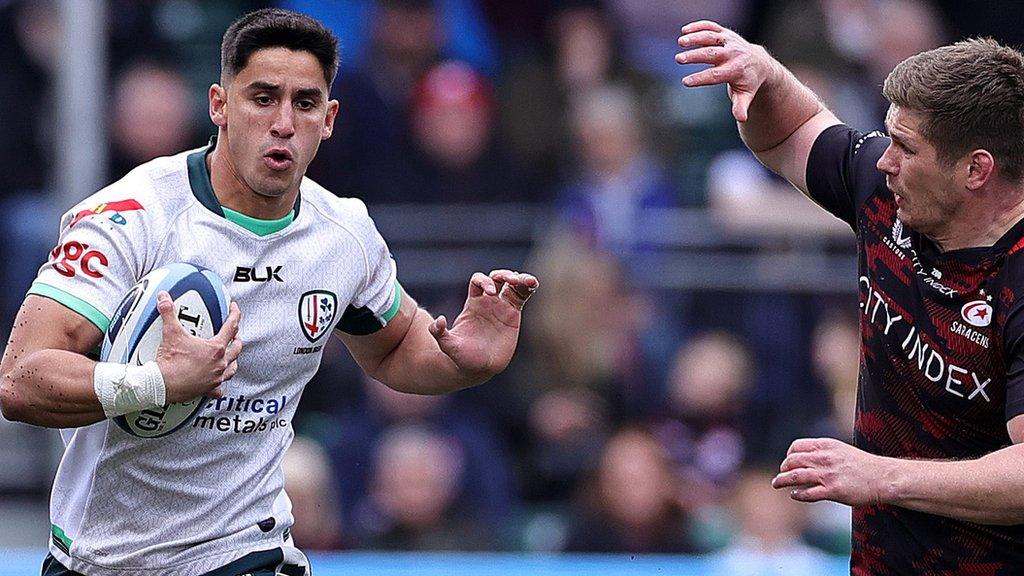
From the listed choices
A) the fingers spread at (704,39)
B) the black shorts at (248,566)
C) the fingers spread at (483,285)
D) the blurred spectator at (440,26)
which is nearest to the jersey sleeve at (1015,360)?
the fingers spread at (704,39)

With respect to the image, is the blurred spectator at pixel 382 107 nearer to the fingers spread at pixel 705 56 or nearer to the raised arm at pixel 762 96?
the raised arm at pixel 762 96

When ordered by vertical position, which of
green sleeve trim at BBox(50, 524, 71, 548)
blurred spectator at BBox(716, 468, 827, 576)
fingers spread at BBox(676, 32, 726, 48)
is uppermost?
fingers spread at BBox(676, 32, 726, 48)

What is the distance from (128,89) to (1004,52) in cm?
640

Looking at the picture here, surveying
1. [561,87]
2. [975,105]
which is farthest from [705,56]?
[561,87]

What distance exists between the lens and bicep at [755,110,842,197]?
16.9 feet

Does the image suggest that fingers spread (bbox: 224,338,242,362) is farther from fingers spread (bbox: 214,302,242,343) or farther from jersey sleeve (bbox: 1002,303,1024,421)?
jersey sleeve (bbox: 1002,303,1024,421)

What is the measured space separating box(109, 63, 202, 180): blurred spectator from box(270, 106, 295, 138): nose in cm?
528

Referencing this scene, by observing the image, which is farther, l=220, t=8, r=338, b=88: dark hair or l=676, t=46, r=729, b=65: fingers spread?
l=676, t=46, r=729, b=65: fingers spread

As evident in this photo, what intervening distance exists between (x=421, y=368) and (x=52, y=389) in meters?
1.33

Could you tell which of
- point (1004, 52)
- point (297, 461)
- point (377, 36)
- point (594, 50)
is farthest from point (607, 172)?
point (1004, 52)

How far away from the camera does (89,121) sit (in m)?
8.58

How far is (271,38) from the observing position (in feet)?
15.2

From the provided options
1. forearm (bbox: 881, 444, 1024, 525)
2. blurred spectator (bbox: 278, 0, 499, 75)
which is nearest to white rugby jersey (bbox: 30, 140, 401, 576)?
forearm (bbox: 881, 444, 1024, 525)

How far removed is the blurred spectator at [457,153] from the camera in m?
9.90
